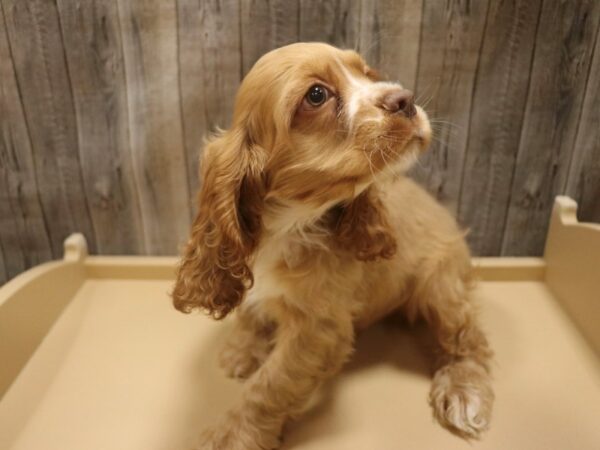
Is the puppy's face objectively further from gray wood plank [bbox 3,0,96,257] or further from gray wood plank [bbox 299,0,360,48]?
gray wood plank [bbox 3,0,96,257]

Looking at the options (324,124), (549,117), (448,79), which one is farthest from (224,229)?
(549,117)

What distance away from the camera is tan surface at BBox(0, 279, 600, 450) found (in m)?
1.65

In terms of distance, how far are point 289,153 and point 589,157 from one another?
133cm

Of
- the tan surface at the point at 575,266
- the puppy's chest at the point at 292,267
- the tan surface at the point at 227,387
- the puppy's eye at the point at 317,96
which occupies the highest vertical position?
the puppy's eye at the point at 317,96

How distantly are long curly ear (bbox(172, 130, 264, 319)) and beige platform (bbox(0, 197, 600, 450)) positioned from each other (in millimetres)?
454

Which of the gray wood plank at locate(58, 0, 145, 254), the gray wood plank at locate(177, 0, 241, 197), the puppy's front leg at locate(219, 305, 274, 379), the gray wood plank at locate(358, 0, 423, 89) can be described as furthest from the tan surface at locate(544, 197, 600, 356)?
the gray wood plank at locate(58, 0, 145, 254)

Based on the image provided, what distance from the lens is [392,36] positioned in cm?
195

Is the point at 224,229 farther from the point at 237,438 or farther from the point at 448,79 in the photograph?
the point at 448,79

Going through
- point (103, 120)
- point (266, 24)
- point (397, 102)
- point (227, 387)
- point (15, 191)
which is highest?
point (266, 24)

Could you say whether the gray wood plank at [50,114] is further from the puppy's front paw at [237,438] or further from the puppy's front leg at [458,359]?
the puppy's front leg at [458,359]

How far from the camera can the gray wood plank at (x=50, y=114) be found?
6.32 ft

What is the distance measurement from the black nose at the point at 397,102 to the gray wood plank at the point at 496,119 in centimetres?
79

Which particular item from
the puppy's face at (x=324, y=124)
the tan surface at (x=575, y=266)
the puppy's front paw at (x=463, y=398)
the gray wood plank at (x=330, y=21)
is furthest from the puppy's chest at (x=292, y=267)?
the tan surface at (x=575, y=266)

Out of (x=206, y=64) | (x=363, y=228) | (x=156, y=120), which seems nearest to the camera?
(x=363, y=228)
